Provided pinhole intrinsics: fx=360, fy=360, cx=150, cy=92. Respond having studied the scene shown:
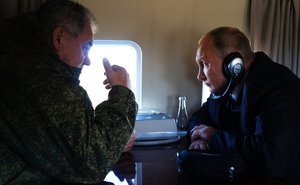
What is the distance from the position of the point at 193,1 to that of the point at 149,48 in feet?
1.14

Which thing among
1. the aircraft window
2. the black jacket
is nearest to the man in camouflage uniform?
the black jacket

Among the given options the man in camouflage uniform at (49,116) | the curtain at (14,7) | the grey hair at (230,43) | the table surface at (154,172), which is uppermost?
the curtain at (14,7)

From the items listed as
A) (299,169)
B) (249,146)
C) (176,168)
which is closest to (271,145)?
(249,146)

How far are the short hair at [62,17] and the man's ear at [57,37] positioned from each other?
0.04ft

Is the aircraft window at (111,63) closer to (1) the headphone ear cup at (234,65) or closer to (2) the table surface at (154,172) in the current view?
(2) the table surface at (154,172)

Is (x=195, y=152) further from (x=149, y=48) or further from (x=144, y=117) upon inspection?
(x=149, y=48)

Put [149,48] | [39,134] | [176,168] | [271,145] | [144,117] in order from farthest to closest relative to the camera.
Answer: [149,48] → [144,117] → [176,168] → [271,145] → [39,134]

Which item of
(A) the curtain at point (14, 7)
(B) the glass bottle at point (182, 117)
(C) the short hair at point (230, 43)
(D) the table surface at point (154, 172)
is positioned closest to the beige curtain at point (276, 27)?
(B) the glass bottle at point (182, 117)

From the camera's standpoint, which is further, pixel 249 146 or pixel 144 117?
pixel 144 117

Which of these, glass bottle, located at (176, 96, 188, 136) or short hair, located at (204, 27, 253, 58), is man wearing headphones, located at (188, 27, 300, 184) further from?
glass bottle, located at (176, 96, 188, 136)

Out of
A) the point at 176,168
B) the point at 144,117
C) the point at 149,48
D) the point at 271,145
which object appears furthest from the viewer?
the point at 149,48

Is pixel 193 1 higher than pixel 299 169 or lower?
higher

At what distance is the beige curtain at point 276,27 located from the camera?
1913 millimetres

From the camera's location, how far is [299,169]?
4.01 feet
